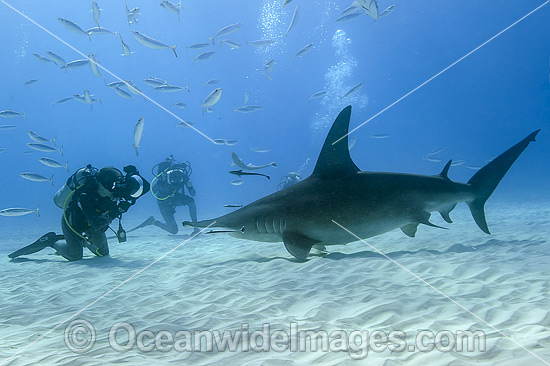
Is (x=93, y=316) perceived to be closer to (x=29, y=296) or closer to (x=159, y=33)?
(x=29, y=296)

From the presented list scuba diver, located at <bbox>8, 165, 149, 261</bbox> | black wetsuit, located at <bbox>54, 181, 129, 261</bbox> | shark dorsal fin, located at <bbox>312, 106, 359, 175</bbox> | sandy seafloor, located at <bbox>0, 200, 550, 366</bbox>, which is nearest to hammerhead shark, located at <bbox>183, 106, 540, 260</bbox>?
shark dorsal fin, located at <bbox>312, 106, 359, 175</bbox>

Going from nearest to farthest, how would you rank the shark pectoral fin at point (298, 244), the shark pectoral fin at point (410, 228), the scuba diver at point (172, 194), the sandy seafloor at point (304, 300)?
1. the sandy seafloor at point (304, 300)
2. the shark pectoral fin at point (298, 244)
3. the shark pectoral fin at point (410, 228)
4. the scuba diver at point (172, 194)

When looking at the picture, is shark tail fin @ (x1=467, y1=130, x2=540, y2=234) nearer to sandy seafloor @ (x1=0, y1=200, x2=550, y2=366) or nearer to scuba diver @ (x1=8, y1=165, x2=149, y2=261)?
sandy seafloor @ (x1=0, y1=200, x2=550, y2=366)

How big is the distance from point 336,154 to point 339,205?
73 centimetres

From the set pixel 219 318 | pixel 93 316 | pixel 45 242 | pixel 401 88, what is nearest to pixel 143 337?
pixel 219 318

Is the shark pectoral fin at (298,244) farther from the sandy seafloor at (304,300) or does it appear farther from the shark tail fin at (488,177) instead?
the shark tail fin at (488,177)

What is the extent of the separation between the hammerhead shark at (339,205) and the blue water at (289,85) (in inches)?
1413

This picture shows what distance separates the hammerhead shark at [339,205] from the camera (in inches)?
174

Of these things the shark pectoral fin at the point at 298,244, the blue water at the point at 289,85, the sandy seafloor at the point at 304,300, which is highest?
the blue water at the point at 289,85

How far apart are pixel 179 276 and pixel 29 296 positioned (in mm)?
1890

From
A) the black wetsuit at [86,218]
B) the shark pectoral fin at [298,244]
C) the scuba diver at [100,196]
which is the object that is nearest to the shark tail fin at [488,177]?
the shark pectoral fin at [298,244]

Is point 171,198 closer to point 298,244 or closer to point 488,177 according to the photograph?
point 298,244

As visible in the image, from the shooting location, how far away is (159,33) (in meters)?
74.4

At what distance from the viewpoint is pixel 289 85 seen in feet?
352
